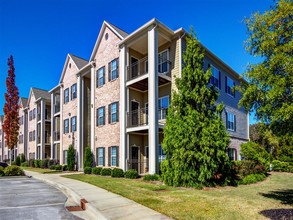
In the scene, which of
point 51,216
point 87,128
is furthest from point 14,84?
point 51,216

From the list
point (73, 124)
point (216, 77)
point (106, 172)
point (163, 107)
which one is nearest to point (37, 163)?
point (73, 124)

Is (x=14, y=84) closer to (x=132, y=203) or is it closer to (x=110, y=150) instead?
(x=110, y=150)

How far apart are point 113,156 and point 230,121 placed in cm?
1288

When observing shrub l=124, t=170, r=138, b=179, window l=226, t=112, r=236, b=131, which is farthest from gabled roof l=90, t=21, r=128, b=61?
window l=226, t=112, r=236, b=131

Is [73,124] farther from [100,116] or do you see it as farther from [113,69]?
[113,69]

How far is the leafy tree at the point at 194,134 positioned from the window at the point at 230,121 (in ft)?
37.9

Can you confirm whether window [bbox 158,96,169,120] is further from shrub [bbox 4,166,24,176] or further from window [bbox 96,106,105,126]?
shrub [bbox 4,166,24,176]

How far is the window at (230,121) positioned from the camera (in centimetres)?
2532

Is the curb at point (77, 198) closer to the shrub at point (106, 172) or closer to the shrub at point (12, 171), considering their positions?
the shrub at point (106, 172)

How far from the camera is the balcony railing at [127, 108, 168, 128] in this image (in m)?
19.4

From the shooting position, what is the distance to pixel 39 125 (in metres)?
40.0

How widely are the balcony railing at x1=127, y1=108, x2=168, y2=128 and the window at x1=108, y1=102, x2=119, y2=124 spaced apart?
1.48 meters

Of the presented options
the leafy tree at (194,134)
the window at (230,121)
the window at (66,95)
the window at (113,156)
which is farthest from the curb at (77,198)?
the window at (230,121)

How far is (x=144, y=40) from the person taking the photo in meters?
19.1
